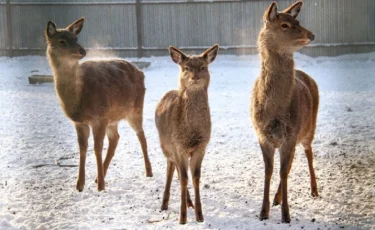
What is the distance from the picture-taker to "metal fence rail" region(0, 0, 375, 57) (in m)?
14.7

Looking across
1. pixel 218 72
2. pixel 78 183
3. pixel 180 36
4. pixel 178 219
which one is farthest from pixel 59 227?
pixel 180 36

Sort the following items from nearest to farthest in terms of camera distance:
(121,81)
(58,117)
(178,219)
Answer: (178,219)
(121,81)
(58,117)

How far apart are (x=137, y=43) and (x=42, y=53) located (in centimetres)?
275

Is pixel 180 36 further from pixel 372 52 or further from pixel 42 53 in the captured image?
pixel 372 52

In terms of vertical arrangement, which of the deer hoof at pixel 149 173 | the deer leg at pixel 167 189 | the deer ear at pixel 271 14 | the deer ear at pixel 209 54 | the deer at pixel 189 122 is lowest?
the deer hoof at pixel 149 173

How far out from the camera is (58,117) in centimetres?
959

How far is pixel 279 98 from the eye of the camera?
199 inches

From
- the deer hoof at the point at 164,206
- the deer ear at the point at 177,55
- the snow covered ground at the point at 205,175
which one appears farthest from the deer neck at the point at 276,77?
the deer hoof at the point at 164,206

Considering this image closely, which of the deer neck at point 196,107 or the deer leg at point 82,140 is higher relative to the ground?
the deer neck at point 196,107

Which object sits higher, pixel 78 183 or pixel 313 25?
pixel 313 25

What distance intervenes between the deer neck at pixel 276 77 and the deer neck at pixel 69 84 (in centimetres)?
194

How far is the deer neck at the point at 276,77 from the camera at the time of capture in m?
5.09

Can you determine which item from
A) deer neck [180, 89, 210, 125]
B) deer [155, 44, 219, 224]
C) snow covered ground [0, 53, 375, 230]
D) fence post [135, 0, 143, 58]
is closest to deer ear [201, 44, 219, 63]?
deer [155, 44, 219, 224]

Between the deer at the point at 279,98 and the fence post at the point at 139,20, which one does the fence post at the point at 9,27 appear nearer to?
the fence post at the point at 139,20
